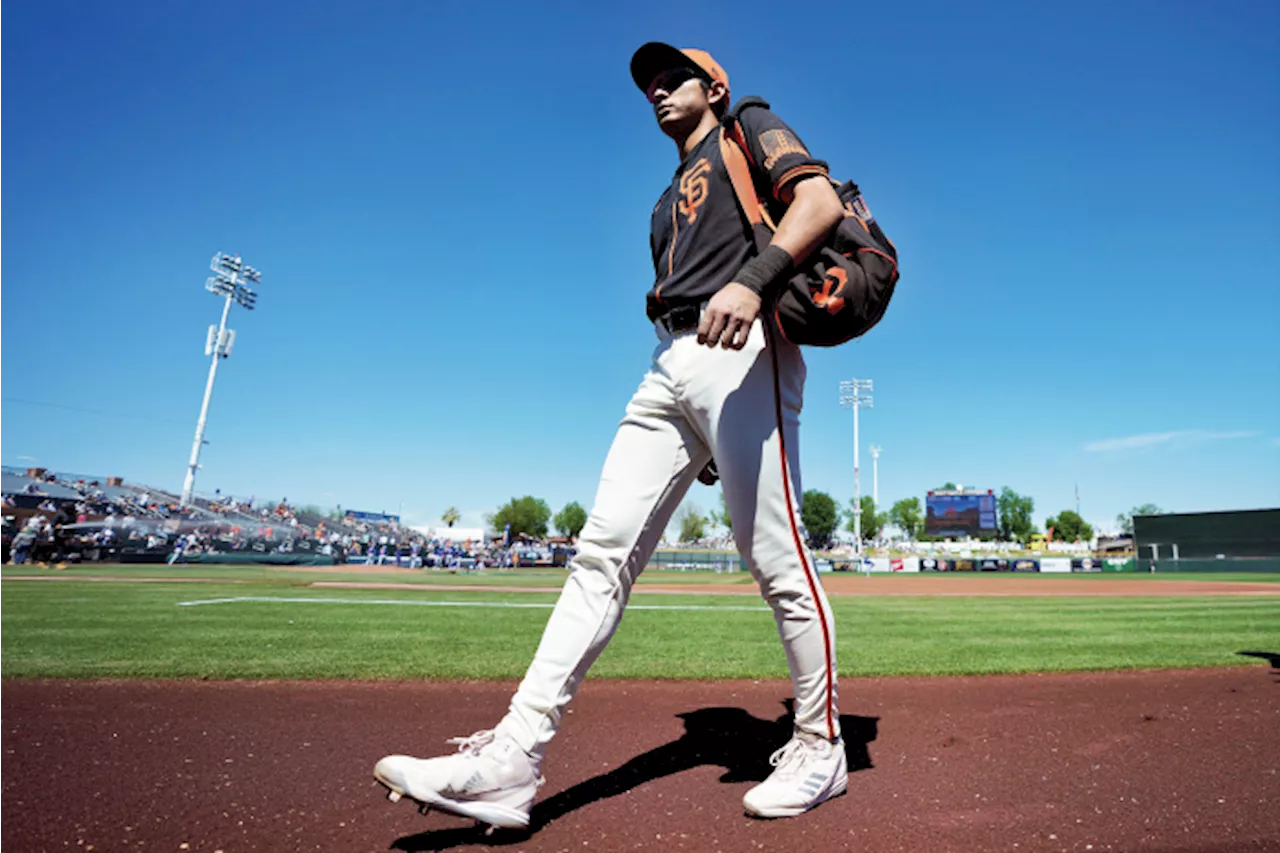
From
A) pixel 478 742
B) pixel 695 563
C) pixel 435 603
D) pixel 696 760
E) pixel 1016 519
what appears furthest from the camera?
pixel 1016 519

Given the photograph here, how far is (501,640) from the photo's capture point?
6.39m

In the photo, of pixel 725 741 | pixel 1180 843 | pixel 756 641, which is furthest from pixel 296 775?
pixel 756 641

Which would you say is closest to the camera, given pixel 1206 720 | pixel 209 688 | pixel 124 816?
pixel 124 816

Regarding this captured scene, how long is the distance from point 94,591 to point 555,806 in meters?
13.4

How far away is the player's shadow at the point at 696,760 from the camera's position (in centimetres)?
185

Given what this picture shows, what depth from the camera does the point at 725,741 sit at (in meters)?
2.94

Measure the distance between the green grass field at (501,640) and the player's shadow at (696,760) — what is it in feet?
4.22

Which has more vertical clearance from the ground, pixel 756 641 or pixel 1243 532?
pixel 1243 532

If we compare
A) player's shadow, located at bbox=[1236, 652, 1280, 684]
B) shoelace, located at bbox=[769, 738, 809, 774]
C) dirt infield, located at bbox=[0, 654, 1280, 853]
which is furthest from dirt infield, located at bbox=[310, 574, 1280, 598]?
shoelace, located at bbox=[769, 738, 809, 774]

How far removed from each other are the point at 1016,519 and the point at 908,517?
1354cm

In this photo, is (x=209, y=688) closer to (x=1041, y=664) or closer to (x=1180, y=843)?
(x=1180, y=843)

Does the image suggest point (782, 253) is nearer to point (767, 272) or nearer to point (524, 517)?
point (767, 272)

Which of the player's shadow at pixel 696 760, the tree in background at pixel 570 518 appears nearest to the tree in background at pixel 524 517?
the tree in background at pixel 570 518

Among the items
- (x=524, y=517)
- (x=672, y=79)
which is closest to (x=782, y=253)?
(x=672, y=79)
